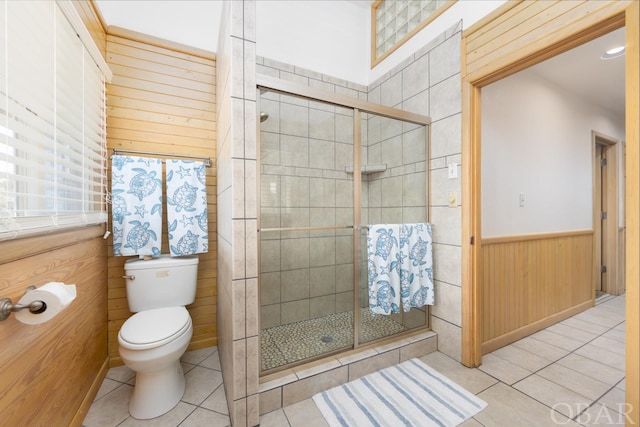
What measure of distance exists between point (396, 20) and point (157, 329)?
10.2 ft

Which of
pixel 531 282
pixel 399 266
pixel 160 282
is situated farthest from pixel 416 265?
pixel 160 282

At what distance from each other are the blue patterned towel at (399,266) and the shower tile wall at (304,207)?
17 centimetres

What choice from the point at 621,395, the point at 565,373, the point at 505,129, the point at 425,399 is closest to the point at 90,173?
the point at 425,399

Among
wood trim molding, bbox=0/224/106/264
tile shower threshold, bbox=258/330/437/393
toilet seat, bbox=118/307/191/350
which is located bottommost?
tile shower threshold, bbox=258/330/437/393

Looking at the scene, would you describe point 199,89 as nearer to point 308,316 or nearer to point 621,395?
point 308,316

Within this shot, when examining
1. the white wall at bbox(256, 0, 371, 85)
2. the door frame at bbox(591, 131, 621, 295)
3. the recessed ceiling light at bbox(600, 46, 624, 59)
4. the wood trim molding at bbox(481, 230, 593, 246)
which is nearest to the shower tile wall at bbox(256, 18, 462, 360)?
the wood trim molding at bbox(481, 230, 593, 246)

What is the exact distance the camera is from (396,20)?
8.09 feet

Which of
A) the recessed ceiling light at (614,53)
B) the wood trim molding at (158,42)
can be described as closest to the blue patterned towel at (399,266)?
the wood trim molding at (158,42)

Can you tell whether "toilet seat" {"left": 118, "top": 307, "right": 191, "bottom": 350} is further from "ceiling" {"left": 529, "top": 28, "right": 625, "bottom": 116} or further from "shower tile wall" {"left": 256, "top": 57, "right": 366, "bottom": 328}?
"ceiling" {"left": 529, "top": 28, "right": 625, "bottom": 116}

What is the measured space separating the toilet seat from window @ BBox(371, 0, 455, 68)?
276cm

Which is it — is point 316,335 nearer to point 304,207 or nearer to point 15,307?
point 304,207

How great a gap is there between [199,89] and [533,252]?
3.14 m

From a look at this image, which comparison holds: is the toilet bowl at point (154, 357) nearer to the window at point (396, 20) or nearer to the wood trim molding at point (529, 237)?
the wood trim molding at point (529, 237)

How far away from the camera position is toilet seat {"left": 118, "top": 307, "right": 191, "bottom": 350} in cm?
133
